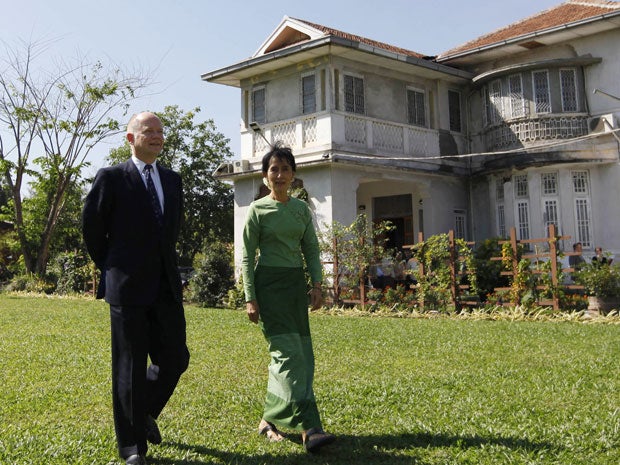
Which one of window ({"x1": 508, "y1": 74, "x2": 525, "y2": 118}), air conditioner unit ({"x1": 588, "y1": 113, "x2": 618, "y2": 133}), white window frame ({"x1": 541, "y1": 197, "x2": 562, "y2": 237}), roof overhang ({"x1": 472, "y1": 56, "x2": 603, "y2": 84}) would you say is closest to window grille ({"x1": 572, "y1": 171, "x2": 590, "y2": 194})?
white window frame ({"x1": 541, "y1": 197, "x2": 562, "y2": 237})

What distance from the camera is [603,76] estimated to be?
18609mm

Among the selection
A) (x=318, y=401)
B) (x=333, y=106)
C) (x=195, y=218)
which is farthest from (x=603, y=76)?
(x=195, y=218)

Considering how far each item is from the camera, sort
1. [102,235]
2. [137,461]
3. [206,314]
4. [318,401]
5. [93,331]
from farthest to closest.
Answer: [206,314] < [93,331] < [318,401] < [102,235] < [137,461]

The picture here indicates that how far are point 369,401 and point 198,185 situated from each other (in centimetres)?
3198

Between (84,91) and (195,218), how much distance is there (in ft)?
37.8

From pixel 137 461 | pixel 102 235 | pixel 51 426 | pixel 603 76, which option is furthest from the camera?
pixel 603 76

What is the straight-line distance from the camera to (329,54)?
61.5 feet

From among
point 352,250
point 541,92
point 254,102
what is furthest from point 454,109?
point 352,250

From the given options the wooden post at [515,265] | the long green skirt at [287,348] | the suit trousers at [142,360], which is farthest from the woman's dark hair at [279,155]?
the wooden post at [515,265]

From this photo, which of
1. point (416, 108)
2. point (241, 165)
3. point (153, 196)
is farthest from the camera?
point (416, 108)

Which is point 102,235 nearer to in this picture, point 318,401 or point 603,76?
point 318,401

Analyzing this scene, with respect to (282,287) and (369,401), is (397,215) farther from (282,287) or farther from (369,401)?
(282,287)

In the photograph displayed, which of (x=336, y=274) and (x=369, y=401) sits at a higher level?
(x=336, y=274)

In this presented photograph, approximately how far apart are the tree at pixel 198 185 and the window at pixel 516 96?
65.4ft
